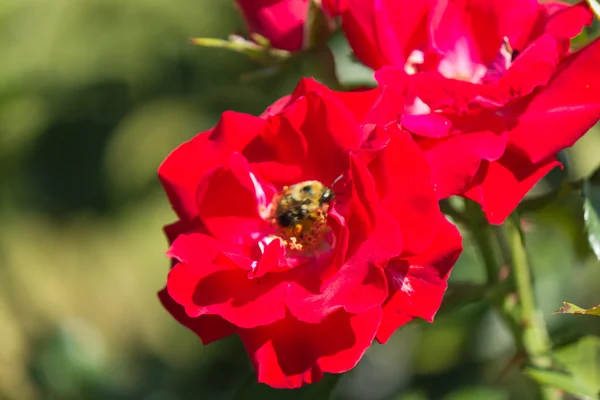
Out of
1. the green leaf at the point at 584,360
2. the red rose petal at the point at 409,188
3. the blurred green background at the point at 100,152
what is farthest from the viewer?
the blurred green background at the point at 100,152

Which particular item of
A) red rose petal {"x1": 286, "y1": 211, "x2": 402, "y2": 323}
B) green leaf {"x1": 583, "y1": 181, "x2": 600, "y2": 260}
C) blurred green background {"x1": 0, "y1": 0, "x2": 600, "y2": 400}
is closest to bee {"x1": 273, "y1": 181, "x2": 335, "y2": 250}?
red rose petal {"x1": 286, "y1": 211, "x2": 402, "y2": 323}

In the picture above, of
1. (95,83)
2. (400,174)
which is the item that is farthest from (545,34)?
(95,83)

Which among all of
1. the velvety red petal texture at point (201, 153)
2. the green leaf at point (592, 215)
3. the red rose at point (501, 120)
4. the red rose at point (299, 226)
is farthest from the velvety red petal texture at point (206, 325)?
the green leaf at point (592, 215)

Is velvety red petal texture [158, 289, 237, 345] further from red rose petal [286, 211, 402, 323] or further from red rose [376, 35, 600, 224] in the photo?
red rose [376, 35, 600, 224]

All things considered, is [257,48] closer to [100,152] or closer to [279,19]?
[279,19]

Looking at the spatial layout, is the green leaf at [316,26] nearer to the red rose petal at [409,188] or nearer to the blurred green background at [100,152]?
the red rose petal at [409,188]

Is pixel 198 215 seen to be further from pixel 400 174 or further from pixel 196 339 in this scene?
pixel 196 339
